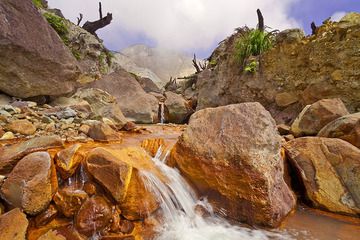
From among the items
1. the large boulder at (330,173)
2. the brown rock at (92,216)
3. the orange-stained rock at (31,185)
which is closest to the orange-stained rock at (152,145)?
the brown rock at (92,216)

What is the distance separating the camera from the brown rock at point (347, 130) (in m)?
3.88

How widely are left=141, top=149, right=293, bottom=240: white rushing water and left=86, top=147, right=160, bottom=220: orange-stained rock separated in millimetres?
128

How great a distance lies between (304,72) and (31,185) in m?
7.00

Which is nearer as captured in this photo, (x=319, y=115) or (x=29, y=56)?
(x=29, y=56)

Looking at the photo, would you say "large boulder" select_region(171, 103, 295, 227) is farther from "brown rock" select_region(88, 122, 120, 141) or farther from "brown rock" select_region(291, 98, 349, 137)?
"brown rock" select_region(291, 98, 349, 137)

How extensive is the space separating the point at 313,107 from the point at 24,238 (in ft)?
16.6

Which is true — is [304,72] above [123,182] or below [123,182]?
above

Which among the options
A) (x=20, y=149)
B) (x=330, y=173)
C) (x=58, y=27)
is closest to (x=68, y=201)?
(x=20, y=149)

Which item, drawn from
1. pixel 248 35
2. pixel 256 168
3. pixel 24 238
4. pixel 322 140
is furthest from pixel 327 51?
pixel 24 238

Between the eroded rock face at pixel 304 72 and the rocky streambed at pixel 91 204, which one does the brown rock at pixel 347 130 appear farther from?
the eroded rock face at pixel 304 72

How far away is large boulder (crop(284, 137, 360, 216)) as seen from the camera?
3.26m

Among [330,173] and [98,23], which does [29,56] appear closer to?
[330,173]

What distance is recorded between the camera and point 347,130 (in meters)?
4.00

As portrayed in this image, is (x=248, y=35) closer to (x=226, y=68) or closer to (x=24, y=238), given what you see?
(x=226, y=68)
